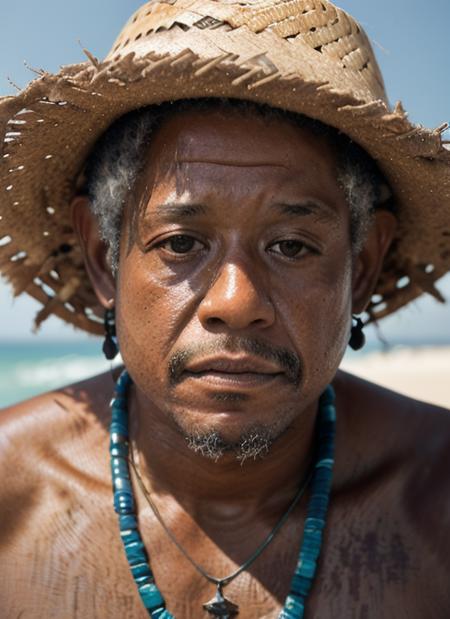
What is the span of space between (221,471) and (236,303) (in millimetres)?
671

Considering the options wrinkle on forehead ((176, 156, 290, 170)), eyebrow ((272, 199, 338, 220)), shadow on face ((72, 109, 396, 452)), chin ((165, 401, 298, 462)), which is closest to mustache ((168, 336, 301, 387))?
shadow on face ((72, 109, 396, 452))

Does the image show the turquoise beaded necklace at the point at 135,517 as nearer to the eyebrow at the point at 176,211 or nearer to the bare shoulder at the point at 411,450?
the bare shoulder at the point at 411,450

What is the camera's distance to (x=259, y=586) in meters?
2.37

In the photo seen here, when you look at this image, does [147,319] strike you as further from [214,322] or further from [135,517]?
[135,517]

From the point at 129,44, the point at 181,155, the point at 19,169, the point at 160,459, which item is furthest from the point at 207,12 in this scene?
the point at 160,459

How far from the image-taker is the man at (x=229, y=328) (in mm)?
2150

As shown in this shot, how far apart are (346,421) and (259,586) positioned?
0.68m

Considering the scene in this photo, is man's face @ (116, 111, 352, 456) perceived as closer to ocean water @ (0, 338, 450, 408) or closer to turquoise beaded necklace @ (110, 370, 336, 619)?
turquoise beaded necklace @ (110, 370, 336, 619)

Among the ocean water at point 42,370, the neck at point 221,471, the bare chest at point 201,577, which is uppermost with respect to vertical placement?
the neck at point 221,471

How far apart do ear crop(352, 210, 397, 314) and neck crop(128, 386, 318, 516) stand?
1.38ft

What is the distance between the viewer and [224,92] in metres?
2.14

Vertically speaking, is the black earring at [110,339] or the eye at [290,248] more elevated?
the eye at [290,248]

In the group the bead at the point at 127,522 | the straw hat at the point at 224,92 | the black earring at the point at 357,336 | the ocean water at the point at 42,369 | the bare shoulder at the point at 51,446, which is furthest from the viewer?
the ocean water at the point at 42,369

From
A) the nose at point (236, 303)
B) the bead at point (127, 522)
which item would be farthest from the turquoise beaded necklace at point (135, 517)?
the nose at point (236, 303)
